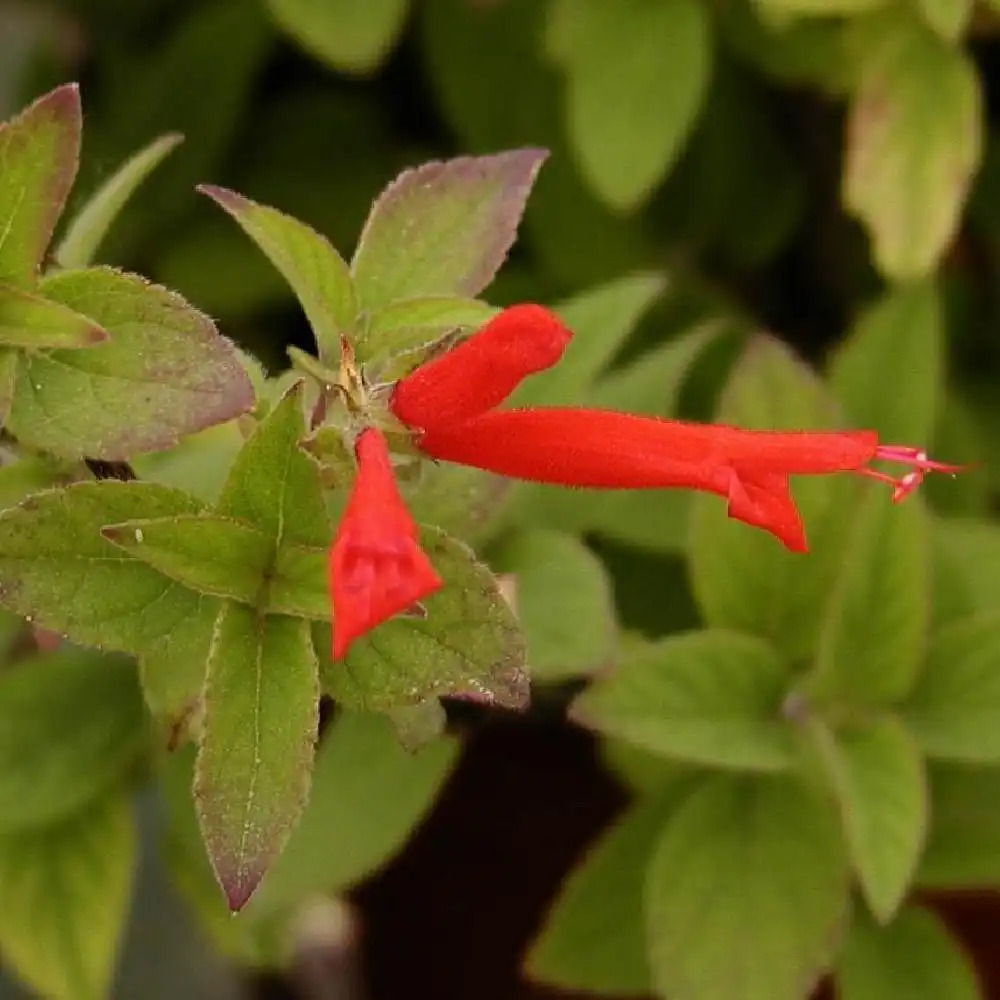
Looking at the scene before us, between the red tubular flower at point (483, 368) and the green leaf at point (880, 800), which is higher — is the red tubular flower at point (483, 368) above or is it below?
above

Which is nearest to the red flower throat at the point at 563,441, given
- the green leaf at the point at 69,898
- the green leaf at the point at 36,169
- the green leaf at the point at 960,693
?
the green leaf at the point at 36,169

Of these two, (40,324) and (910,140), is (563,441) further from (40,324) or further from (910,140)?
(910,140)

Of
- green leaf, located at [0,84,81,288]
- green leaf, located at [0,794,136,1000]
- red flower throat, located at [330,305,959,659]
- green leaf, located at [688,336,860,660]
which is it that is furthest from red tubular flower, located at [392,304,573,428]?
green leaf, located at [0,794,136,1000]

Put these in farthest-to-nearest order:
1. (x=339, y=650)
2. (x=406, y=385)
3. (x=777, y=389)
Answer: (x=777, y=389), (x=406, y=385), (x=339, y=650)

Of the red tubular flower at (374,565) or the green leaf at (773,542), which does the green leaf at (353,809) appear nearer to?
the green leaf at (773,542)

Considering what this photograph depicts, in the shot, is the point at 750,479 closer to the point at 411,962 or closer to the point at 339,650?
the point at 339,650

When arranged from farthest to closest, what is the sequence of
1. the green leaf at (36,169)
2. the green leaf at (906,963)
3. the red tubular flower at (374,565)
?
the green leaf at (906,963)
the green leaf at (36,169)
the red tubular flower at (374,565)

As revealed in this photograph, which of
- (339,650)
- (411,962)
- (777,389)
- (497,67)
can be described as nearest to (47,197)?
(339,650)
